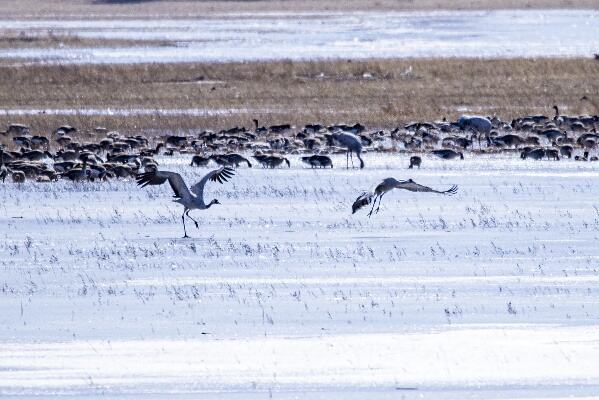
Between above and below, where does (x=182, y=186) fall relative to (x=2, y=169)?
below

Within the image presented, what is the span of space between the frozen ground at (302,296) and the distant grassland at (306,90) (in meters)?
10.8

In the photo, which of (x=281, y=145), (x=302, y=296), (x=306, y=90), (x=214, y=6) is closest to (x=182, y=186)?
(x=302, y=296)

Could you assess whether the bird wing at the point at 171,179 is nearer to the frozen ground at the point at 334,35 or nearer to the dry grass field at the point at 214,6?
the frozen ground at the point at 334,35

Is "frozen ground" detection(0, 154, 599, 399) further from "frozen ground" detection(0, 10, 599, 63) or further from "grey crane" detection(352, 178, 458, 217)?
"frozen ground" detection(0, 10, 599, 63)

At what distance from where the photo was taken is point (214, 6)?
109 metres

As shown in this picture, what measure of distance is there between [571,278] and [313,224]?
14.1ft

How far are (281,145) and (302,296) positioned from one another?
1290cm

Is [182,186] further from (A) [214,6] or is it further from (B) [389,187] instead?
(A) [214,6]

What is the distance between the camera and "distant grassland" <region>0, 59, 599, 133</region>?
1121 inches

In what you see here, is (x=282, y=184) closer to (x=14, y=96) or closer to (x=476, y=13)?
(x=14, y=96)

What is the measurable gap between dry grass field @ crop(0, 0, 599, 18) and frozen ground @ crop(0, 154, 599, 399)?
77625mm

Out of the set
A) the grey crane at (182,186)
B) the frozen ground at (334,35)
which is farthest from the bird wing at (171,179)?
the frozen ground at (334,35)

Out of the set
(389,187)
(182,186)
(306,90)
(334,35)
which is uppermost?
(334,35)

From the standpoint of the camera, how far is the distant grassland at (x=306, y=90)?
28.5 metres
